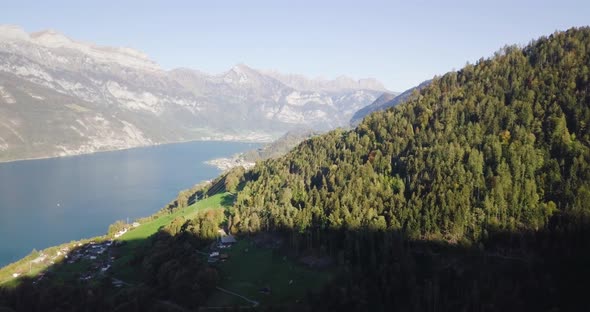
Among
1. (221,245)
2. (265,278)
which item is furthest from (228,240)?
(265,278)

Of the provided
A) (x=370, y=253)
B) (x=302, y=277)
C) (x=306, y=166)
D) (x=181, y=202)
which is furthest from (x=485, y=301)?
(x=181, y=202)

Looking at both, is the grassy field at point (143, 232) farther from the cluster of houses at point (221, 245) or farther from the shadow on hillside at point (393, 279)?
the cluster of houses at point (221, 245)

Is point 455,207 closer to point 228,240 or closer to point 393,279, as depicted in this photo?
point 393,279

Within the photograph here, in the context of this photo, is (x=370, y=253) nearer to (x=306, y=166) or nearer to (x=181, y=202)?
(x=306, y=166)

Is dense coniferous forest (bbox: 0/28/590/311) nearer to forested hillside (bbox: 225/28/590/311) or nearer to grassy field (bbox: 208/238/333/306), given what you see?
forested hillside (bbox: 225/28/590/311)

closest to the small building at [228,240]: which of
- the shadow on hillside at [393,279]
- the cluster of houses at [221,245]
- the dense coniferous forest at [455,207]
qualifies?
the cluster of houses at [221,245]

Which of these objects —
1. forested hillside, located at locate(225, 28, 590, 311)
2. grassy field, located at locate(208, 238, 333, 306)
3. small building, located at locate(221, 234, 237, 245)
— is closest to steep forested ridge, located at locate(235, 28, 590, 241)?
forested hillside, located at locate(225, 28, 590, 311)
